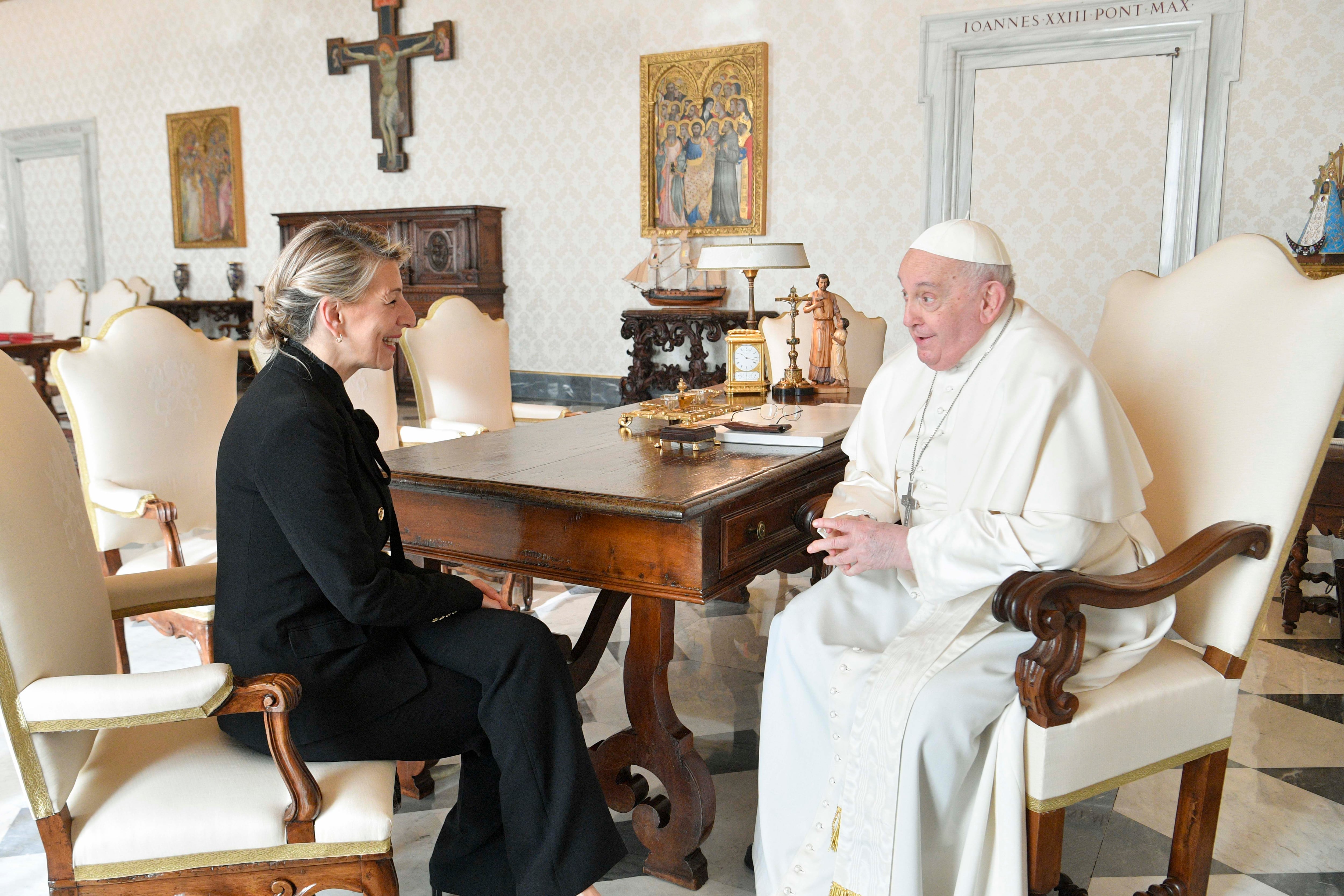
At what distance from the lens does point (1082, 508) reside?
6.59 feet

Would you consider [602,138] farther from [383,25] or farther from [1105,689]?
[1105,689]

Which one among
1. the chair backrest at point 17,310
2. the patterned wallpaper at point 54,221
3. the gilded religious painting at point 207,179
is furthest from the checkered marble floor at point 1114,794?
the patterned wallpaper at point 54,221

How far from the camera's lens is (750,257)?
3805 mm

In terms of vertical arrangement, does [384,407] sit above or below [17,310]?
below

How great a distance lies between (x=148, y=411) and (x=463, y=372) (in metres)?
1.49

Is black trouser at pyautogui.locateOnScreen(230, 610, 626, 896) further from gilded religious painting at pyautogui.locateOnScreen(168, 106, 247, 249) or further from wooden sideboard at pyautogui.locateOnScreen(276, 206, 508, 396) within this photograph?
gilded religious painting at pyautogui.locateOnScreen(168, 106, 247, 249)

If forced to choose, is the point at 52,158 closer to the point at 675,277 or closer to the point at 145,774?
the point at 675,277

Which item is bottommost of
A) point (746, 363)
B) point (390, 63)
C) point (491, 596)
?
point (491, 596)

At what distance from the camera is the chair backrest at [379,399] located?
13.0ft

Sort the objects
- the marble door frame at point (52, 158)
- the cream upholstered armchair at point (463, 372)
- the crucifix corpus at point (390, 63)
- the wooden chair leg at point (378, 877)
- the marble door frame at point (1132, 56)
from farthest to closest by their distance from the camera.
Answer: the marble door frame at point (52, 158) → the crucifix corpus at point (390, 63) → the marble door frame at point (1132, 56) → the cream upholstered armchair at point (463, 372) → the wooden chair leg at point (378, 877)

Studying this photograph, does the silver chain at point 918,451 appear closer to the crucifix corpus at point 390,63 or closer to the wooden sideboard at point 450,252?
the wooden sideboard at point 450,252

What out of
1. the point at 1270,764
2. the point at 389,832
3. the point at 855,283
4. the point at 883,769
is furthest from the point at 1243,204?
the point at 389,832

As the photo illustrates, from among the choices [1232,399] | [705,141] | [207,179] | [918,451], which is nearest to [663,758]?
[918,451]

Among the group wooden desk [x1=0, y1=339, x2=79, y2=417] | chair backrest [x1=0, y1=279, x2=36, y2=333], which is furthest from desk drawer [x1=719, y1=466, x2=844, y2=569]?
chair backrest [x1=0, y1=279, x2=36, y2=333]
